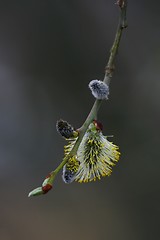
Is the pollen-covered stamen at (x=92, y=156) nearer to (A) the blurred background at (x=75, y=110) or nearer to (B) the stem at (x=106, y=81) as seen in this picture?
(B) the stem at (x=106, y=81)

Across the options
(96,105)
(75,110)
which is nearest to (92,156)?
(96,105)

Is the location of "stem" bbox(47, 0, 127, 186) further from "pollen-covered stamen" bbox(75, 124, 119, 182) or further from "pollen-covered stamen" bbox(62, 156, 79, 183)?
"pollen-covered stamen" bbox(75, 124, 119, 182)

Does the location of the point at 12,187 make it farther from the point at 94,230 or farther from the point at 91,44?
the point at 91,44

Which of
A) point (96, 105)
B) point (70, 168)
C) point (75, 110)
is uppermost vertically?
point (75, 110)

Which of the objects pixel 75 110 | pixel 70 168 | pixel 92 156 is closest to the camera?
pixel 70 168

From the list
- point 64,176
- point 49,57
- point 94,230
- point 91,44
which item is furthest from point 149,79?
point 64,176

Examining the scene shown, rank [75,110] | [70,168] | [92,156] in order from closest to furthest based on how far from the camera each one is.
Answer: [70,168]
[92,156]
[75,110]

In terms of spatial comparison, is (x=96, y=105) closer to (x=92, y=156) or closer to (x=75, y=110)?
(x=92, y=156)

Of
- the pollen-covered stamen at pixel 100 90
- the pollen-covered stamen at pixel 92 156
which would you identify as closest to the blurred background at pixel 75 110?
the pollen-covered stamen at pixel 92 156
